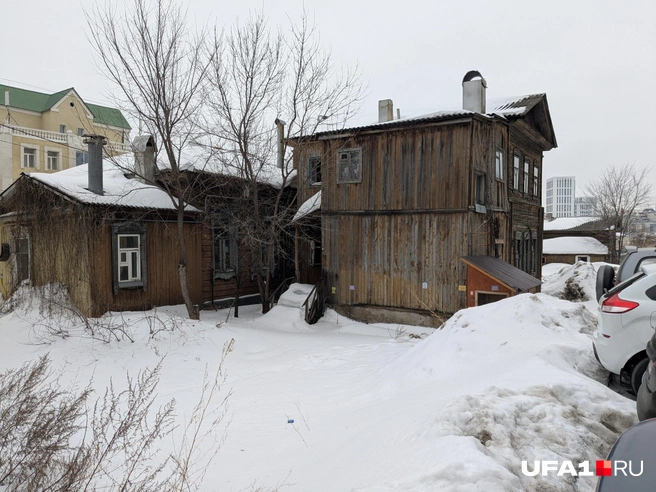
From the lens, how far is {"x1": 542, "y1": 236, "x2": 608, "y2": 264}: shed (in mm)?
34188

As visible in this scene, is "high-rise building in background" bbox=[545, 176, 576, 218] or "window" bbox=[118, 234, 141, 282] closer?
"window" bbox=[118, 234, 141, 282]

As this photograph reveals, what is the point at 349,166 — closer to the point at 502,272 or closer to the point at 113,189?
the point at 502,272

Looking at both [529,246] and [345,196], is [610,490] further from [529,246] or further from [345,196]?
[529,246]

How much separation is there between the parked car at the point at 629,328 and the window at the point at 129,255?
41.0ft

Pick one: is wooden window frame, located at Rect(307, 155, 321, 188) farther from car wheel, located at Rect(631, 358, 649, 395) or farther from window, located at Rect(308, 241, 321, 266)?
car wheel, located at Rect(631, 358, 649, 395)

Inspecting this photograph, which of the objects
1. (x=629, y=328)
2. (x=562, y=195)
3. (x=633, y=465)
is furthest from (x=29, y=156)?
(x=562, y=195)

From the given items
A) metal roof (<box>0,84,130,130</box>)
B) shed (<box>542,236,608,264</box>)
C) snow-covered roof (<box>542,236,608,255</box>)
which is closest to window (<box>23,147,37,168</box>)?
metal roof (<box>0,84,130,130</box>)

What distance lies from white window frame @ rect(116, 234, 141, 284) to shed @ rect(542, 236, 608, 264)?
33.3 m

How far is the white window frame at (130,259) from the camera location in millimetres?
12969

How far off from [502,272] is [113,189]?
12.6 m

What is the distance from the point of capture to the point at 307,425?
17.9ft

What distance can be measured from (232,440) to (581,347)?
4906mm

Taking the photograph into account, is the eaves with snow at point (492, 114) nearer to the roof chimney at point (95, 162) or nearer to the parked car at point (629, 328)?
the roof chimney at point (95, 162)

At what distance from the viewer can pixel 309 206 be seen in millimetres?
15852
